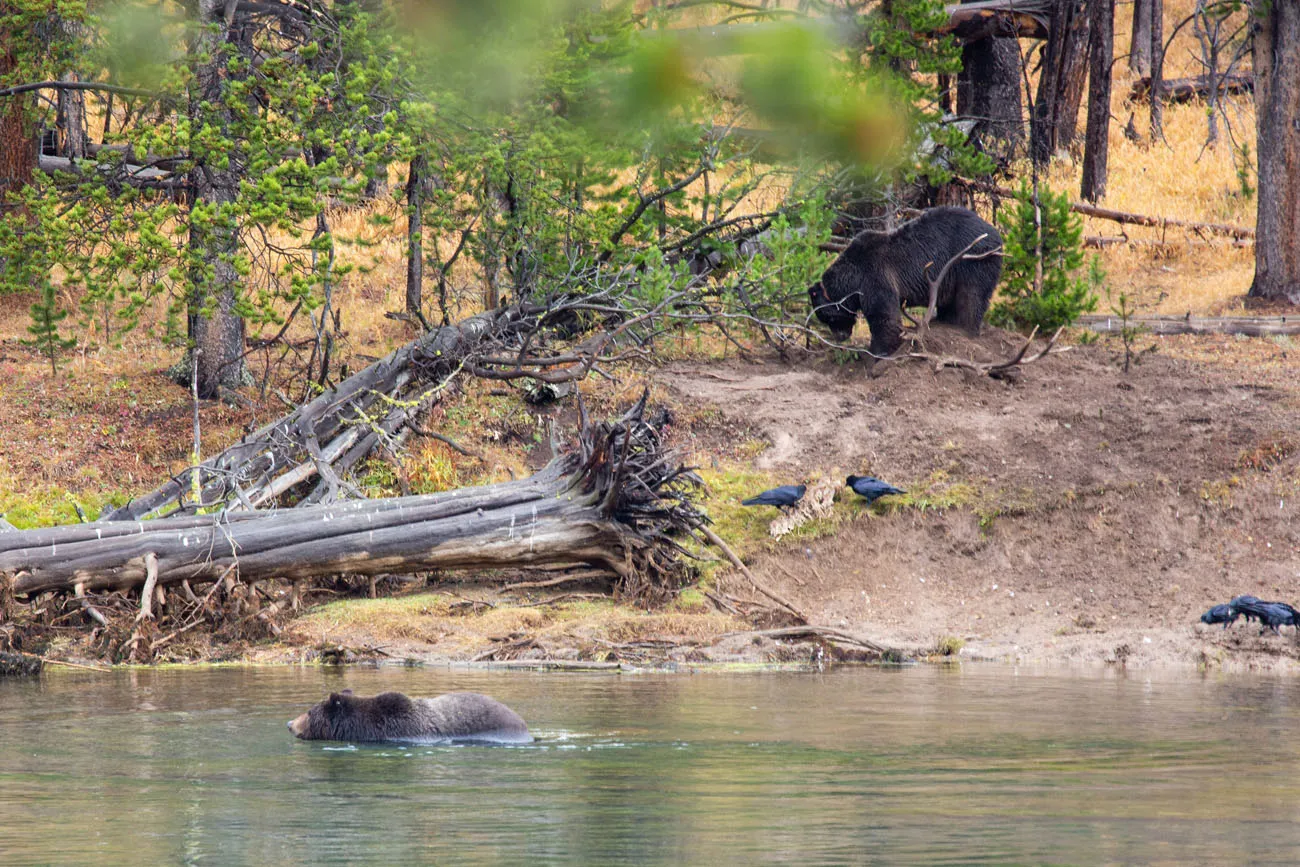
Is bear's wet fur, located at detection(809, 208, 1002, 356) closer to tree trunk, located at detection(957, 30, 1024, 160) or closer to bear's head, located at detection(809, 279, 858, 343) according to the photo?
bear's head, located at detection(809, 279, 858, 343)

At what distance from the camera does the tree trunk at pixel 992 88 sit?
27562mm

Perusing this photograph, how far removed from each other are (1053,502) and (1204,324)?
613cm

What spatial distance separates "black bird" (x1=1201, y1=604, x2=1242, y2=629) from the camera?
13.3 m

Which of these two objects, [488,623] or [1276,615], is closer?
[1276,615]

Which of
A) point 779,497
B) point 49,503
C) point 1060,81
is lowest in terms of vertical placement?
point 49,503

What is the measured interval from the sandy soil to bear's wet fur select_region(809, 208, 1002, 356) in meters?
0.45

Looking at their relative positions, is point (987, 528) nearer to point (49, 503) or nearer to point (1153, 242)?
point (49, 503)

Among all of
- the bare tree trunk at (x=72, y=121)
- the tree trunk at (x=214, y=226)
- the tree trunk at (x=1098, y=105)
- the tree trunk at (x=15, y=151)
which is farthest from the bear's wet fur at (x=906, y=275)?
the tree trunk at (x=15, y=151)

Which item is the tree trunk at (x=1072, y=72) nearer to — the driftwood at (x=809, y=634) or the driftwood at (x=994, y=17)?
the driftwood at (x=994, y=17)

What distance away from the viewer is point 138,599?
1410 cm

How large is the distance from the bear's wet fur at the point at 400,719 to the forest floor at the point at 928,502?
3777 mm

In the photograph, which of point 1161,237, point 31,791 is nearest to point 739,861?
point 31,791

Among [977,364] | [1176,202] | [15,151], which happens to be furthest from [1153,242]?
[15,151]

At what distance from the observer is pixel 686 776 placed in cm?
815
